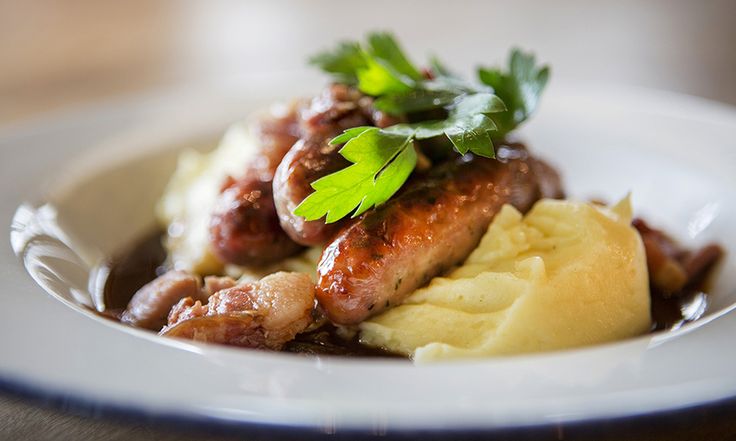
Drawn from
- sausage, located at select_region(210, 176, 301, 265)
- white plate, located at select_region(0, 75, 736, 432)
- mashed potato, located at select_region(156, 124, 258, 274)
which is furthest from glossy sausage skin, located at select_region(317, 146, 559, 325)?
mashed potato, located at select_region(156, 124, 258, 274)

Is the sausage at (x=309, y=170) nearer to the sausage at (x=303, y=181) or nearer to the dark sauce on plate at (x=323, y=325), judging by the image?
the sausage at (x=303, y=181)

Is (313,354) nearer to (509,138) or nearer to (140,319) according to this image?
(140,319)

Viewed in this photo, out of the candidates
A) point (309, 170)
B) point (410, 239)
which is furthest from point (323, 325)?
point (309, 170)

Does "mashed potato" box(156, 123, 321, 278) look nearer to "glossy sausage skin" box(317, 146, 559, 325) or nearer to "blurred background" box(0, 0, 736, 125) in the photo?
"glossy sausage skin" box(317, 146, 559, 325)

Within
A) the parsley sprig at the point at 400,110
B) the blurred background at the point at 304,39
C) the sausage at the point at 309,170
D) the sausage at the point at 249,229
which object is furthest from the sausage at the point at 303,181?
Result: the blurred background at the point at 304,39

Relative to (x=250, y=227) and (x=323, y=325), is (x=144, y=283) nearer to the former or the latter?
(x=250, y=227)

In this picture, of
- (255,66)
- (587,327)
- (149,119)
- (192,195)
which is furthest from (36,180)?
(255,66)
